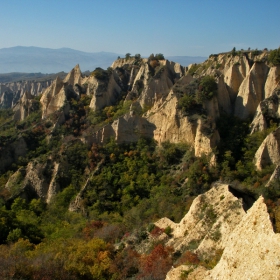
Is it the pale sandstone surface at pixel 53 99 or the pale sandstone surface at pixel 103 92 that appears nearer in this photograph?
the pale sandstone surface at pixel 103 92

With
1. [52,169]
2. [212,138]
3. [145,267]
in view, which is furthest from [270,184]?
[52,169]

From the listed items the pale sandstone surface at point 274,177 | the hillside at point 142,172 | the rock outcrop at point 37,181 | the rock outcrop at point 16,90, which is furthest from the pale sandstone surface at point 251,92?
the rock outcrop at point 16,90

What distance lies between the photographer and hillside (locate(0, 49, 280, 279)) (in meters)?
16.8

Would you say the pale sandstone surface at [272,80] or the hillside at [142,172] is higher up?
the pale sandstone surface at [272,80]

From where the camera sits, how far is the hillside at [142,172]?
16781mm

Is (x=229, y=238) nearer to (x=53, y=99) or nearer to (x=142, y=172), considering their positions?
(x=142, y=172)

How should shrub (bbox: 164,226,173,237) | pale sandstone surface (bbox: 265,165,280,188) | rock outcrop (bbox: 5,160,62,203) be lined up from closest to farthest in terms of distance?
shrub (bbox: 164,226,173,237) → pale sandstone surface (bbox: 265,165,280,188) → rock outcrop (bbox: 5,160,62,203)

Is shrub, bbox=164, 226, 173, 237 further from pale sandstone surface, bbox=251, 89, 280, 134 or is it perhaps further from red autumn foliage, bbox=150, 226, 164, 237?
pale sandstone surface, bbox=251, 89, 280, 134

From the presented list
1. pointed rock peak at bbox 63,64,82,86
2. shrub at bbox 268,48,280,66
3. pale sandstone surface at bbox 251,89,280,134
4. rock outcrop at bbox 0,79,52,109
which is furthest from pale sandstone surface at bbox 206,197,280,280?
rock outcrop at bbox 0,79,52,109

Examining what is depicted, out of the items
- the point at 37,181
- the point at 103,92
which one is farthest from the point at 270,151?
the point at 103,92

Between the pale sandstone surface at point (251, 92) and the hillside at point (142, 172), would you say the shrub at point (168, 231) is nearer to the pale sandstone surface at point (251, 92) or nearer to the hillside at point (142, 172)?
the hillside at point (142, 172)

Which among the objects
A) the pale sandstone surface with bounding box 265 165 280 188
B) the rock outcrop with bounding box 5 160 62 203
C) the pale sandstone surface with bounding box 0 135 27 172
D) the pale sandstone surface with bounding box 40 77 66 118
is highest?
the pale sandstone surface with bounding box 40 77 66 118

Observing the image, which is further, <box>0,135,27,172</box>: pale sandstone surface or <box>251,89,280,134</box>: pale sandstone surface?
<box>0,135,27,172</box>: pale sandstone surface

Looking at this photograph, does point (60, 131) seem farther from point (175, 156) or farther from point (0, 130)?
point (175, 156)
